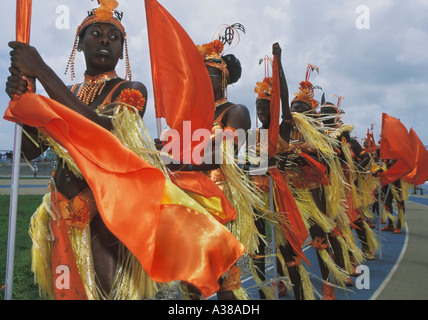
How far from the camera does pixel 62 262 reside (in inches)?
71.4

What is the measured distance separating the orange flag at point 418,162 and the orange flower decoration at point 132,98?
688 centimetres

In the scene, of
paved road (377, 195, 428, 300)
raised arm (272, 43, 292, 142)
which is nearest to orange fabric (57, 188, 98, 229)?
raised arm (272, 43, 292, 142)

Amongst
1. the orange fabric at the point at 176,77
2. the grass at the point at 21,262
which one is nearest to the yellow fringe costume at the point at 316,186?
the orange fabric at the point at 176,77

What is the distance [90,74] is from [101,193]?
32.7 inches

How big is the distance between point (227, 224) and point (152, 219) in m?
1.37

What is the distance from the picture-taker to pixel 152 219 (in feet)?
5.16

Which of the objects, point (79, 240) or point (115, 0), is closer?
point (79, 240)

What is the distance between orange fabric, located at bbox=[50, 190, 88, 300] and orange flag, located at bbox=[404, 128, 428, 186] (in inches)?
283

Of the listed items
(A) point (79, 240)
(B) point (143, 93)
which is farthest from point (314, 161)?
(A) point (79, 240)

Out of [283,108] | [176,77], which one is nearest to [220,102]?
[176,77]

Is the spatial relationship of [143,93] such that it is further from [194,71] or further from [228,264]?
[228,264]

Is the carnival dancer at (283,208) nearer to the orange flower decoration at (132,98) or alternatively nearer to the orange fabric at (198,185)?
the orange fabric at (198,185)

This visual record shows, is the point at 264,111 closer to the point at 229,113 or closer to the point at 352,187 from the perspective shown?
the point at 229,113
